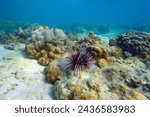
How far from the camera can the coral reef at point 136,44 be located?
29.3ft

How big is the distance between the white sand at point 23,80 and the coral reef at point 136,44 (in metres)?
4.07

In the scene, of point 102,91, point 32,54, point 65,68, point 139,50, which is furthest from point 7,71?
point 139,50

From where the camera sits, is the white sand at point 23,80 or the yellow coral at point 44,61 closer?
the white sand at point 23,80

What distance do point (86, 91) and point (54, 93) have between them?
3.46 feet

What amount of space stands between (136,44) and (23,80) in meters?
5.28

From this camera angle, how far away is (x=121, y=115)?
454cm

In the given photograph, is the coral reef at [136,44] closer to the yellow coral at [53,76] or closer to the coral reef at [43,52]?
the coral reef at [43,52]

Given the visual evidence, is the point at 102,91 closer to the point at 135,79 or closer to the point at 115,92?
the point at 115,92

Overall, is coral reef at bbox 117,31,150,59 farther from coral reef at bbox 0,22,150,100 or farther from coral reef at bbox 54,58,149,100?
coral reef at bbox 54,58,149,100

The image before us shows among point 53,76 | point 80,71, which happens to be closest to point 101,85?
point 80,71

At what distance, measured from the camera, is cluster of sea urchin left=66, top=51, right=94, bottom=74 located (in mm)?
5938

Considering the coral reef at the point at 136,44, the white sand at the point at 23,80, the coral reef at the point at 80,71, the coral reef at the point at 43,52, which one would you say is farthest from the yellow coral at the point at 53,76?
the coral reef at the point at 136,44

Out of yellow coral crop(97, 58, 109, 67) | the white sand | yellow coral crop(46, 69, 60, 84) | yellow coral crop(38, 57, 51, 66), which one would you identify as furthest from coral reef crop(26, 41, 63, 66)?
yellow coral crop(97, 58, 109, 67)

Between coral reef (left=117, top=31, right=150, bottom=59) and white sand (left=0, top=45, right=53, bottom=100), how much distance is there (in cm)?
407
